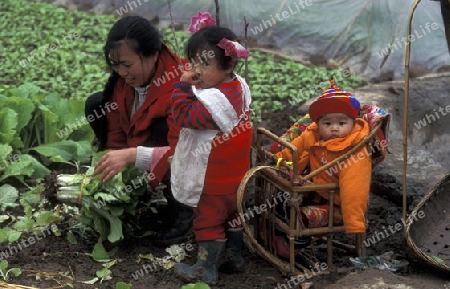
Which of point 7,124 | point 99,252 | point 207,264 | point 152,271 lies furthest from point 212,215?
point 7,124

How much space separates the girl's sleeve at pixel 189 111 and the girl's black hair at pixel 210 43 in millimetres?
152

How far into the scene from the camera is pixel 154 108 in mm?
3896

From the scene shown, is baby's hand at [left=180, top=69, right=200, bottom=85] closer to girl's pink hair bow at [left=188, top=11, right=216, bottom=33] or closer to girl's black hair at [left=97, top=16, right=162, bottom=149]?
girl's pink hair bow at [left=188, top=11, right=216, bottom=33]

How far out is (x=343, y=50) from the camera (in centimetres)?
732

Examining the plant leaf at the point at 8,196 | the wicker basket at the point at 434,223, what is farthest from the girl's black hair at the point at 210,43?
the plant leaf at the point at 8,196

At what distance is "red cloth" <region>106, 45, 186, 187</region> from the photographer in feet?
12.3

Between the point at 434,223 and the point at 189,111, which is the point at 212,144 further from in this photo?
the point at 434,223

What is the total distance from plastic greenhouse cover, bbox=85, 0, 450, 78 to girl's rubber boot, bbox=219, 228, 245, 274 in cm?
383

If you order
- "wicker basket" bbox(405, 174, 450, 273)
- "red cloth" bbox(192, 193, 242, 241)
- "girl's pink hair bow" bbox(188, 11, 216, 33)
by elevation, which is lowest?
"wicker basket" bbox(405, 174, 450, 273)

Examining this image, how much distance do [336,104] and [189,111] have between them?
81 cm

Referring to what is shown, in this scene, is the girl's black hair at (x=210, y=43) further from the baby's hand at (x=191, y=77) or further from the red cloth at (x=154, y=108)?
the red cloth at (x=154, y=108)

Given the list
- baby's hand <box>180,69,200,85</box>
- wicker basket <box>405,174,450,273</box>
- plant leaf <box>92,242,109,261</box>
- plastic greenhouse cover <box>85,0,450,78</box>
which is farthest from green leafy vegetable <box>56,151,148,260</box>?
plastic greenhouse cover <box>85,0,450,78</box>

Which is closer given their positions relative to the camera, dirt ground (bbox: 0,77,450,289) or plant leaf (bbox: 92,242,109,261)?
dirt ground (bbox: 0,77,450,289)

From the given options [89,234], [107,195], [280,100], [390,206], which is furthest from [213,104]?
[280,100]
